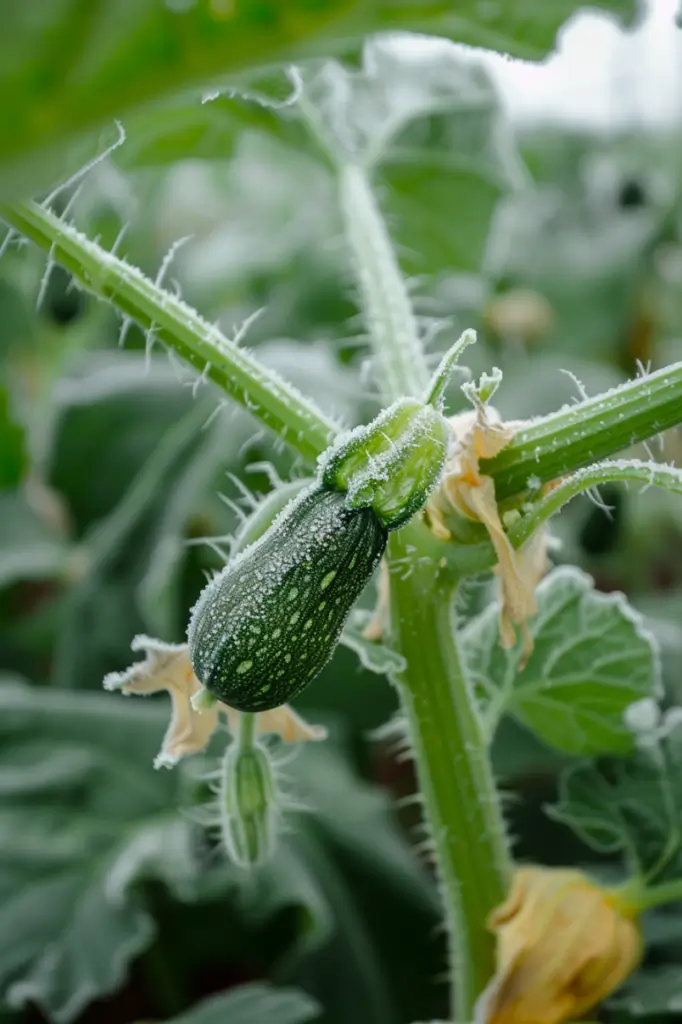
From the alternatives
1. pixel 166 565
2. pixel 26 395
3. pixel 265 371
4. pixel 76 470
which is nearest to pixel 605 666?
pixel 265 371

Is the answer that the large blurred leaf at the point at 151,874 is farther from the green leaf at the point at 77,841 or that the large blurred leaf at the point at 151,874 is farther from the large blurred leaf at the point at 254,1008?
the large blurred leaf at the point at 254,1008

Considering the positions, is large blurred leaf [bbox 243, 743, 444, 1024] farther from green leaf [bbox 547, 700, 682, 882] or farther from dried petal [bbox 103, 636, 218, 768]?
dried petal [bbox 103, 636, 218, 768]

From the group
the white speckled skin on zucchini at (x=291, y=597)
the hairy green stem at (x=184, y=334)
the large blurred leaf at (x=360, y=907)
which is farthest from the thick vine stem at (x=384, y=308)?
the large blurred leaf at (x=360, y=907)

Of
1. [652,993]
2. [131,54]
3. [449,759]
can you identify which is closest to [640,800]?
[652,993]

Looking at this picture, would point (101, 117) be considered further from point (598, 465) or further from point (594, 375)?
point (594, 375)

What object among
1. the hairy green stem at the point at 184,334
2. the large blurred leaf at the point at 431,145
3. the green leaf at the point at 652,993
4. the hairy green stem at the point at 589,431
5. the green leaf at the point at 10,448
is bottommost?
the green leaf at the point at 652,993

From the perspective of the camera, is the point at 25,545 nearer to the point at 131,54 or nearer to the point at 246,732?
the point at 246,732
